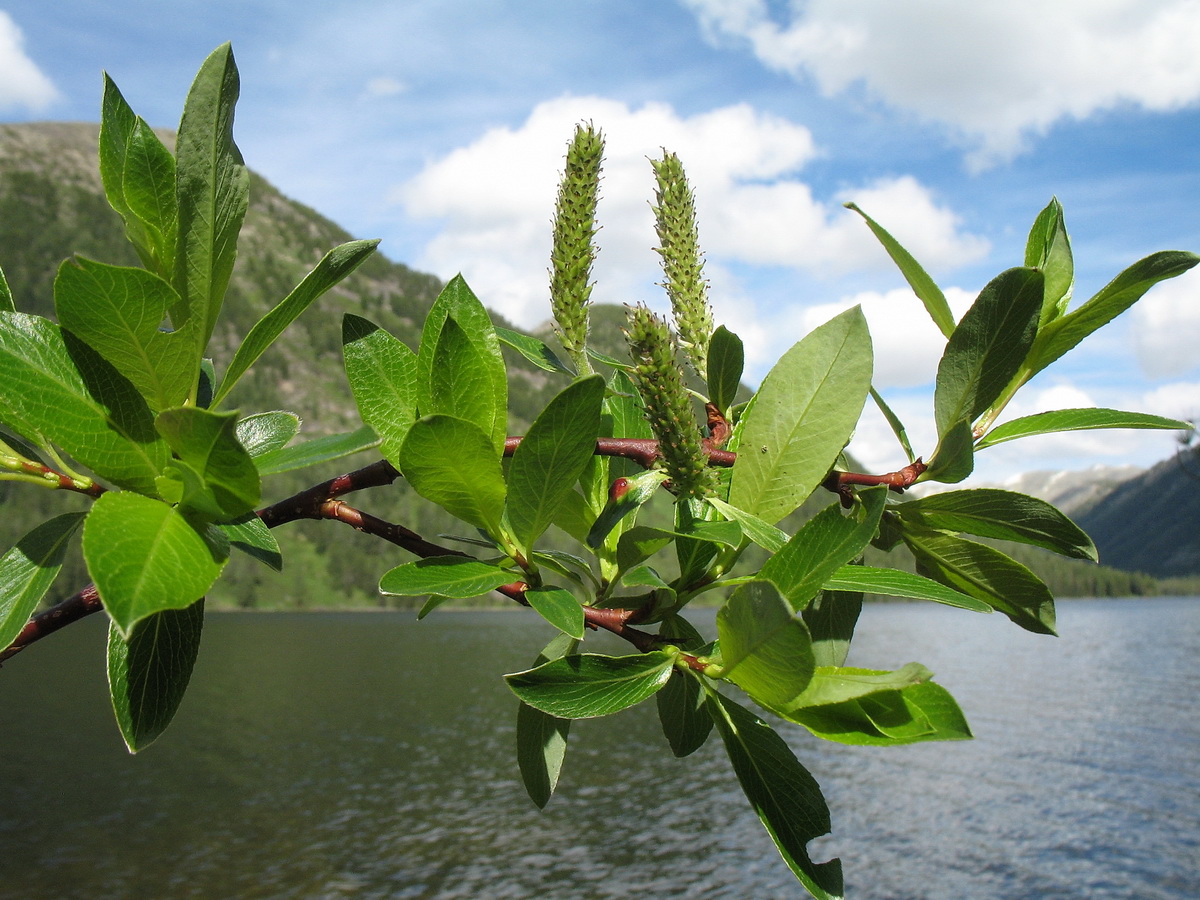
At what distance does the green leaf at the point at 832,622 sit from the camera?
101 centimetres

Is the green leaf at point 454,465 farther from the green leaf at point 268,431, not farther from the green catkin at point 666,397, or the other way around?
the green leaf at point 268,431

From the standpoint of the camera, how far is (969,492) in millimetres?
878

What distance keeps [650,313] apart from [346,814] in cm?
3427

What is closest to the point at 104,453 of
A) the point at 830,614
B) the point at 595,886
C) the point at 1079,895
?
the point at 830,614

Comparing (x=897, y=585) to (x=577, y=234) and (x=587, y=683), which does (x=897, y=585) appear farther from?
(x=577, y=234)

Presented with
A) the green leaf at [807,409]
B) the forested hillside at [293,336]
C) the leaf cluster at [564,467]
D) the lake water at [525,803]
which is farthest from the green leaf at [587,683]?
the forested hillside at [293,336]

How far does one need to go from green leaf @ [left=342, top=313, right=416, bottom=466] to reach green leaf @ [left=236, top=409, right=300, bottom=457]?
0.17m

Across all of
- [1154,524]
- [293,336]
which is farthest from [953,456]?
[1154,524]

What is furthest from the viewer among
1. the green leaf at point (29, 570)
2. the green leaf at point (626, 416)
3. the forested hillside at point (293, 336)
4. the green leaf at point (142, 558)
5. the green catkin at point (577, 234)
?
the forested hillside at point (293, 336)

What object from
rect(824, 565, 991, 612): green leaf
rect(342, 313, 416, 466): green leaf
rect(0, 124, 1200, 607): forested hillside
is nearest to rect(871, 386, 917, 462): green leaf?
rect(824, 565, 991, 612): green leaf

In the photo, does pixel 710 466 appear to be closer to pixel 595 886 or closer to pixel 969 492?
pixel 969 492

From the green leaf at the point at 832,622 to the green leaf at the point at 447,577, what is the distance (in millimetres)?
415

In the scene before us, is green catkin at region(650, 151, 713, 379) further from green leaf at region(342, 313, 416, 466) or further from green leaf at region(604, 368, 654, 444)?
green leaf at region(342, 313, 416, 466)

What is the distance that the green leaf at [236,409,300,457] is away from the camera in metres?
0.93
